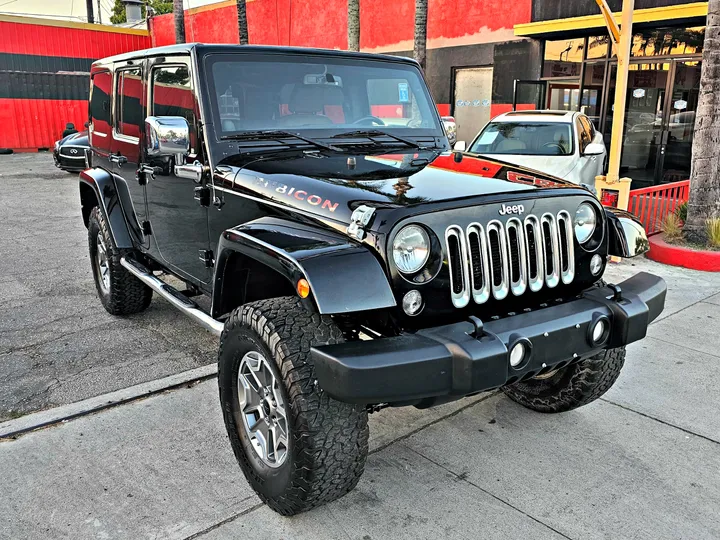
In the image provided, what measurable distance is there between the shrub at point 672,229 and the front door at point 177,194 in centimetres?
586

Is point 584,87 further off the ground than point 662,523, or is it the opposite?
point 584,87

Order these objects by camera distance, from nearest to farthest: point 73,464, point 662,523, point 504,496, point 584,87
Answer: point 662,523 → point 504,496 → point 73,464 → point 584,87

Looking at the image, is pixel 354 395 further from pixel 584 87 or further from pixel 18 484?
pixel 584 87

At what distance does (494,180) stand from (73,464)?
249cm

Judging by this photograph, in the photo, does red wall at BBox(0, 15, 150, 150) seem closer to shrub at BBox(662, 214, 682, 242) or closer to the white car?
the white car

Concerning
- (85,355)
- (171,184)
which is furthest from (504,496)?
(85,355)

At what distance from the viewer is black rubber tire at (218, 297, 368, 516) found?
2434 mm

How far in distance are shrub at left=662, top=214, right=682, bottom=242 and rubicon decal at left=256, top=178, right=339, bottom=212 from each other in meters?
5.98

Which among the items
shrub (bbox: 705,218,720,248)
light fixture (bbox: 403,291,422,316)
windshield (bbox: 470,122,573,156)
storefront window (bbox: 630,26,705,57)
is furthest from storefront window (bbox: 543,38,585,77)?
light fixture (bbox: 403,291,422,316)

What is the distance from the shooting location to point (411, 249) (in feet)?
8.27

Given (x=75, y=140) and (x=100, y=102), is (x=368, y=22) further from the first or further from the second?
(x=100, y=102)

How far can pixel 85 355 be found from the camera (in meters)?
4.50

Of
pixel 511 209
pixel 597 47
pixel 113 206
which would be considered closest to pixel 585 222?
pixel 511 209

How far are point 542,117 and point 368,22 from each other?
1021 centimetres
